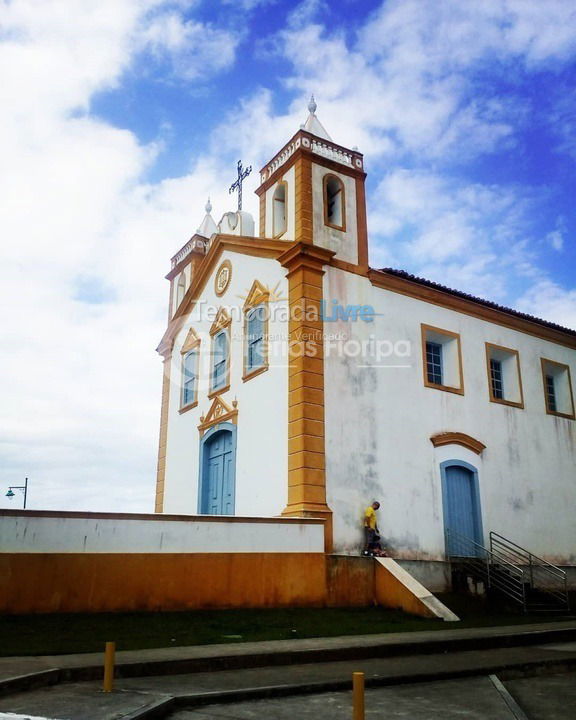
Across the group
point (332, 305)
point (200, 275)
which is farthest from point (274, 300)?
point (200, 275)

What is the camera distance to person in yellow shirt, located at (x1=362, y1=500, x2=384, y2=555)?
14273 mm

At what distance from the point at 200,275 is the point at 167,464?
5.68m

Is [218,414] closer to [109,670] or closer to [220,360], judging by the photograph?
[220,360]

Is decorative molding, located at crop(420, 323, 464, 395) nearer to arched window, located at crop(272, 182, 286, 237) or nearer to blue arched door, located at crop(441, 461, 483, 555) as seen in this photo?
blue arched door, located at crop(441, 461, 483, 555)

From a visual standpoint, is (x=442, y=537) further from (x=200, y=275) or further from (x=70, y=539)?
(x=200, y=275)

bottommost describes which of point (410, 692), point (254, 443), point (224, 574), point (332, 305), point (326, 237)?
point (410, 692)

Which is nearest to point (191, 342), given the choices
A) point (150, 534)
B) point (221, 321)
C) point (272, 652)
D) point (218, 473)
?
point (221, 321)

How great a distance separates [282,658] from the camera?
8.47 metres

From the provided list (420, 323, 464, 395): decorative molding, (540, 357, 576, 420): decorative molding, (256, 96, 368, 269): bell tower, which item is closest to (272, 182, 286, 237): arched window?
(256, 96, 368, 269): bell tower

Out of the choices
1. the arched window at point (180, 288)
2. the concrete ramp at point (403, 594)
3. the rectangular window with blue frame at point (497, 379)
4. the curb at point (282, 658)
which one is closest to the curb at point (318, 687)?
the curb at point (282, 658)

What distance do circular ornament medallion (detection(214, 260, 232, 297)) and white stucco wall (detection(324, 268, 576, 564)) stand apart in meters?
3.93

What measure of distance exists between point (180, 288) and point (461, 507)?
11.6m

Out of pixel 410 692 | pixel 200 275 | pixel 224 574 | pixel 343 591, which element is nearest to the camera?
pixel 410 692

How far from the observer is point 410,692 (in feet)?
23.3
